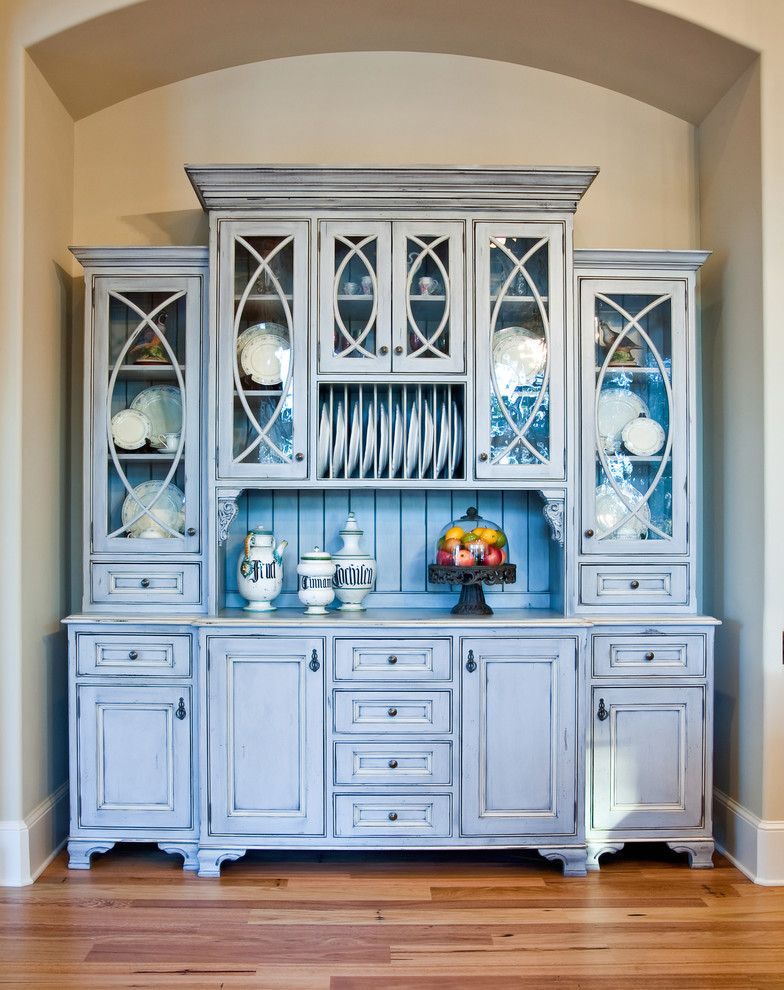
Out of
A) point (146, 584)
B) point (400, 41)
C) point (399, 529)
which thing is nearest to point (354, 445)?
point (399, 529)

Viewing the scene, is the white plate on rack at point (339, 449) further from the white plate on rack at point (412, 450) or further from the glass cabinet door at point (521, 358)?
the glass cabinet door at point (521, 358)

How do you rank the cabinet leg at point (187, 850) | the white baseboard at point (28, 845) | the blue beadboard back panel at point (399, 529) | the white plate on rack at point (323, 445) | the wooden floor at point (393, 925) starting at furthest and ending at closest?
the blue beadboard back panel at point (399, 529)
the white plate on rack at point (323, 445)
the cabinet leg at point (187, 850)
the white baseboard at point (28, 845)
the wooden floor at point (393, 925)

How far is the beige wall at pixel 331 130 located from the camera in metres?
3.25

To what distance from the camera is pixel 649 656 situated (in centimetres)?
284

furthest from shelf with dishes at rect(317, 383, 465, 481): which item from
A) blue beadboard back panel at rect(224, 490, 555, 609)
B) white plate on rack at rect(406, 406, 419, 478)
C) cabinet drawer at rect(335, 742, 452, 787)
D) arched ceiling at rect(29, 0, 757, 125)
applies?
arched ceiling at rect(29, 0, 757, 125)

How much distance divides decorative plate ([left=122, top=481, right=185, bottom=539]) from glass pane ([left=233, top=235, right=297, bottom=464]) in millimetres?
306

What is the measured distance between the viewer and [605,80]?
3.23m

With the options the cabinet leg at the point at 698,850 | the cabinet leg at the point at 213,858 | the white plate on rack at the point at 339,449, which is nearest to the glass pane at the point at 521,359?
the white plate on rack at the point at 339,449

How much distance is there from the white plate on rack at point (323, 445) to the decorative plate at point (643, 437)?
1031 millimetres

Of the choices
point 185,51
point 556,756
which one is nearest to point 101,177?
point 185,51

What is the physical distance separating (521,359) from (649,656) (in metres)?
1.08

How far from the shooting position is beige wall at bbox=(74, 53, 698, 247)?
3.25 meters

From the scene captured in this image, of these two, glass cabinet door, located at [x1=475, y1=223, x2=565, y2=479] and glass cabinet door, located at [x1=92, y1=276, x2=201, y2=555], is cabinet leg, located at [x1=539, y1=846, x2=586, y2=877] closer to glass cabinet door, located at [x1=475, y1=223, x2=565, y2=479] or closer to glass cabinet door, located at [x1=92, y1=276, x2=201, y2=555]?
glass cabinet door, located at [x1=475, y1=223, x2=565, y2=479]

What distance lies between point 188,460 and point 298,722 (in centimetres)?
96
